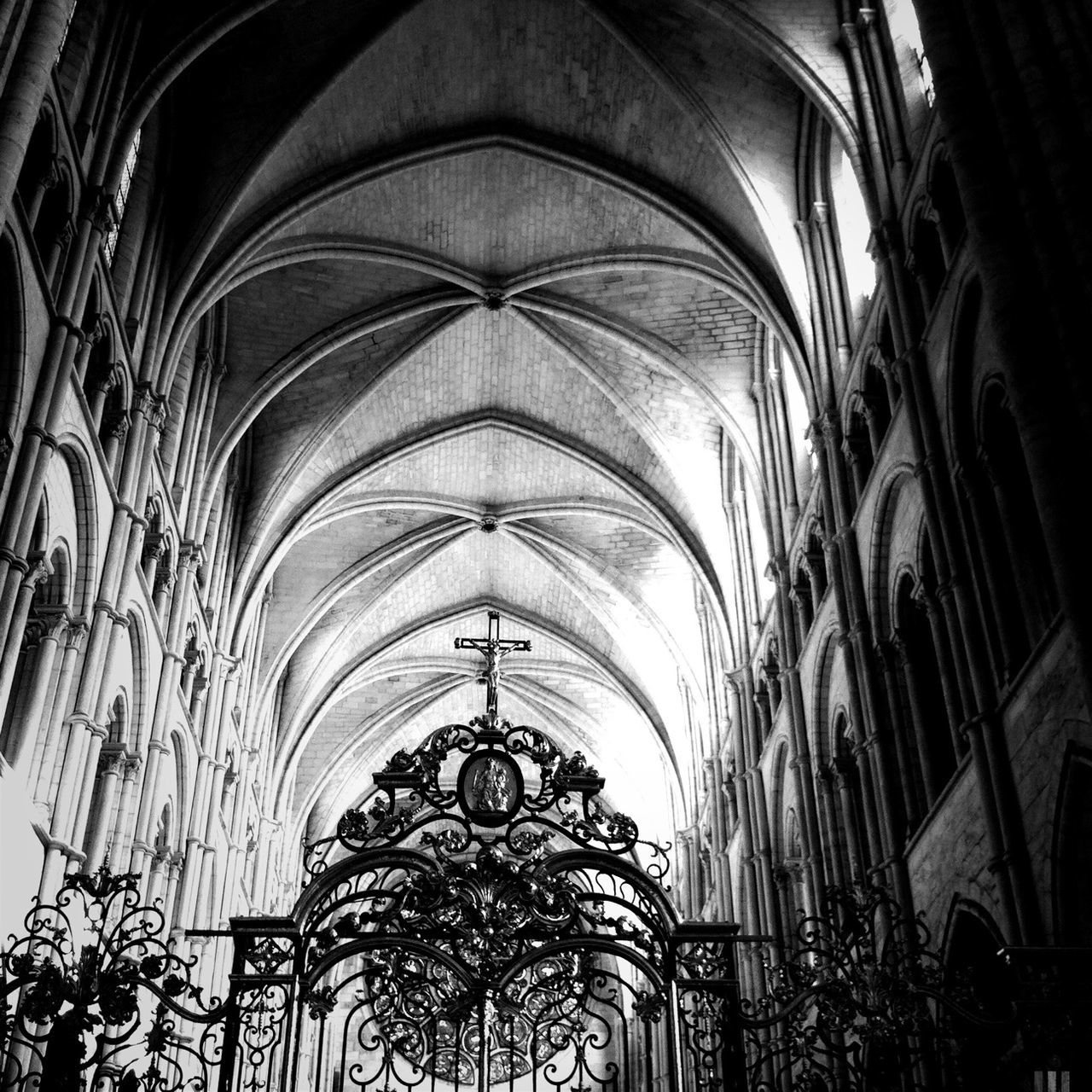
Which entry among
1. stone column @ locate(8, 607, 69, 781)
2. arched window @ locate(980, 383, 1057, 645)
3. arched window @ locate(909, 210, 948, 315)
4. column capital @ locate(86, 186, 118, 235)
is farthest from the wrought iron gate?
column capital @ locate(86, 186, 118, 235)

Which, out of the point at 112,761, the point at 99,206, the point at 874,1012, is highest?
the point at 99,206

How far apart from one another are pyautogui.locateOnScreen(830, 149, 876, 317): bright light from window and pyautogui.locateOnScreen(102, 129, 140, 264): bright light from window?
8.70 m

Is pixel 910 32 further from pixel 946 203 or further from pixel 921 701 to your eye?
pixel 921 701

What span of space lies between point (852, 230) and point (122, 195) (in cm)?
903

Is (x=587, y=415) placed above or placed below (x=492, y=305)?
above

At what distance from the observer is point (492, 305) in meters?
23.4

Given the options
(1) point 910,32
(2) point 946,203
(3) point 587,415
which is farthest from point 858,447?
(3) point 587,415

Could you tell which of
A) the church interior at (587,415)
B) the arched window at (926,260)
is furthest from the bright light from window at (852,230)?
the arched window at (926,260)

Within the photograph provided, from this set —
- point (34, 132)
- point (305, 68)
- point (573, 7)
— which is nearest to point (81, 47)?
point (34, 132)

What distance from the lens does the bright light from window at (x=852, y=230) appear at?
57.5 feet

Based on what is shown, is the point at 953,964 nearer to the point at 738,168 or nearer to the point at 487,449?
the point at 738,168

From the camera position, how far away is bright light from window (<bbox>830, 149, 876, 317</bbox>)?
17.5 metres

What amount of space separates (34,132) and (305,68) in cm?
606

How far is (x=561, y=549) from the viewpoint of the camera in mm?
30438
